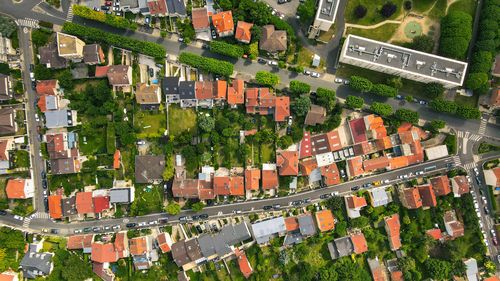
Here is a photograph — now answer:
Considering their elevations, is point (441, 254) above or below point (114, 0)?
below

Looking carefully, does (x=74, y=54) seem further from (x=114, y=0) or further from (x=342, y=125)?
(x=342, y=125)

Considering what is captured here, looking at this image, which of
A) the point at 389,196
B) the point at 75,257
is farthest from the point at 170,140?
the point at 389,196

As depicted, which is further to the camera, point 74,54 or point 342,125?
point 342,125

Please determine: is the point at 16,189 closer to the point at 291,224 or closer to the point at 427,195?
the point at 291,224

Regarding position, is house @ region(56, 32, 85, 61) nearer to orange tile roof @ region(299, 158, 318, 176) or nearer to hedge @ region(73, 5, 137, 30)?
hedge @ region(73, 5, 137, 30)

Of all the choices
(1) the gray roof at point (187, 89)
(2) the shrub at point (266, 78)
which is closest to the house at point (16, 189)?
(1) the gray roof at point (187, 89)

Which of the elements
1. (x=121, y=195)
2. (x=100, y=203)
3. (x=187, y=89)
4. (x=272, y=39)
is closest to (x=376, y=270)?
(x=272, y=39)
